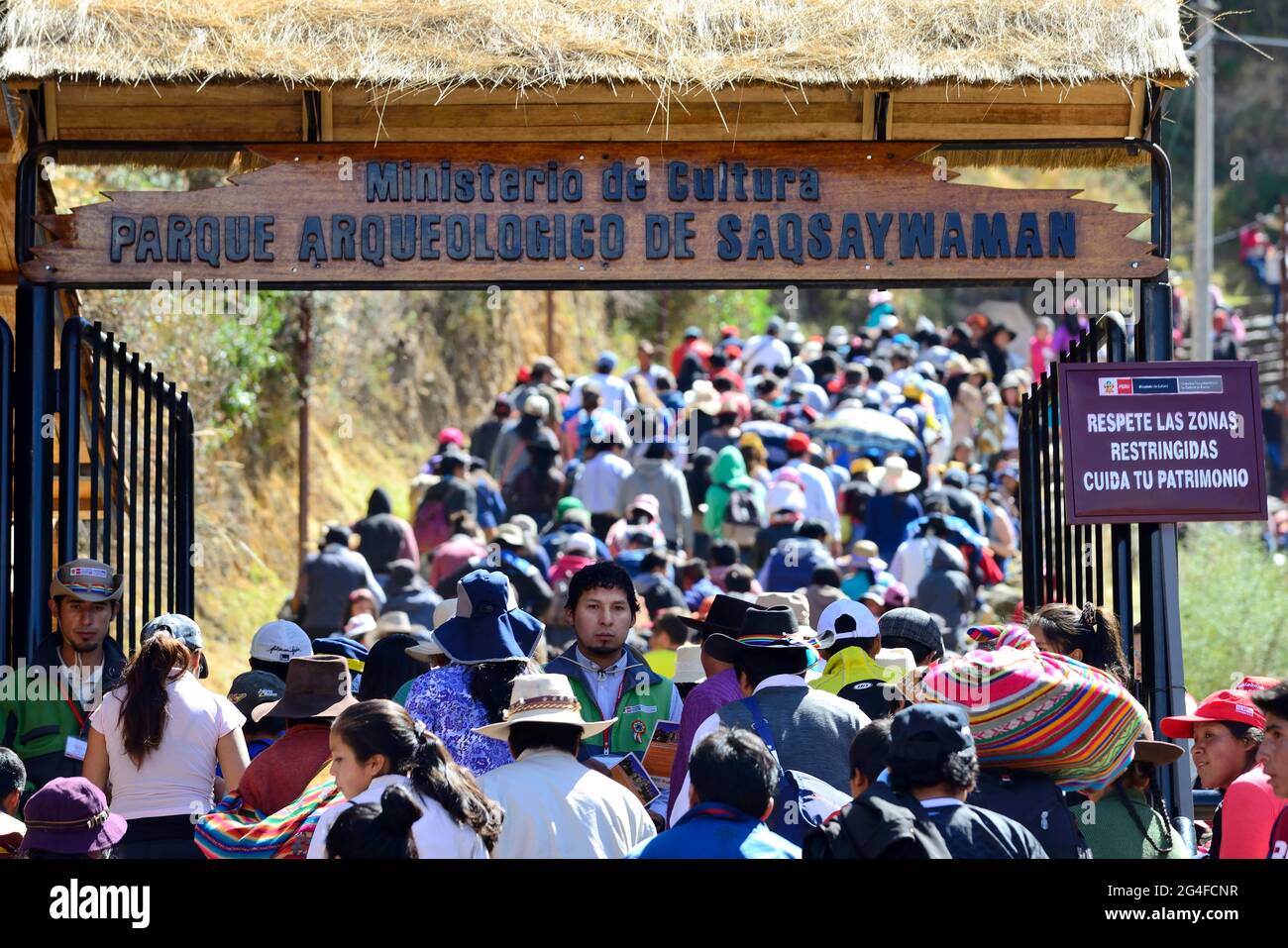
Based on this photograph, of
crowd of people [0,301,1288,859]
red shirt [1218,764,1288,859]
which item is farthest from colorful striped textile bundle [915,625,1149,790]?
red shirt [1218,764,1288,859]

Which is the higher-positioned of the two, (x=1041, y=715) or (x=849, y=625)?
(x=849, y=625)

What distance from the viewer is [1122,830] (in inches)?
222

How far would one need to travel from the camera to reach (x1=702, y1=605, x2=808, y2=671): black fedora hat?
6285 millimetres

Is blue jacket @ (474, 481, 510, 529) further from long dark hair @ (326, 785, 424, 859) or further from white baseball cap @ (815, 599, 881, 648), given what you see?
long dark hair @ (326, 785, 424, 859)

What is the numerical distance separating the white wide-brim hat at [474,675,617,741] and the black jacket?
112 cm

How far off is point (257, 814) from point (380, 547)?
29.6 feet

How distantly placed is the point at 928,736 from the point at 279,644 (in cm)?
372

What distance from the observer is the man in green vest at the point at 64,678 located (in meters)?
6.96

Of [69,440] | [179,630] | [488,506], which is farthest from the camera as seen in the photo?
[488,506]

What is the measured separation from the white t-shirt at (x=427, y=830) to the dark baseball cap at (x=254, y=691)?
232 cm

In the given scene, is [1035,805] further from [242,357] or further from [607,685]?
[242,357]

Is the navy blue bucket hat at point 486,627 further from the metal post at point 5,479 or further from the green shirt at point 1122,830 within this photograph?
the green shirt at point 1122,830

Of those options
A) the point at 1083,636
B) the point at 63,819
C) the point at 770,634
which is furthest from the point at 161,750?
the point at 1083,636

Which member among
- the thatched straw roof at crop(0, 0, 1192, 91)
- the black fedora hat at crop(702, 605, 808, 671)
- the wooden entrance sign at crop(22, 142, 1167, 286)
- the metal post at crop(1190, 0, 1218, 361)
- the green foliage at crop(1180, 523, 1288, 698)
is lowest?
the green foliage at crop(1180, 523, 1288, 698)
